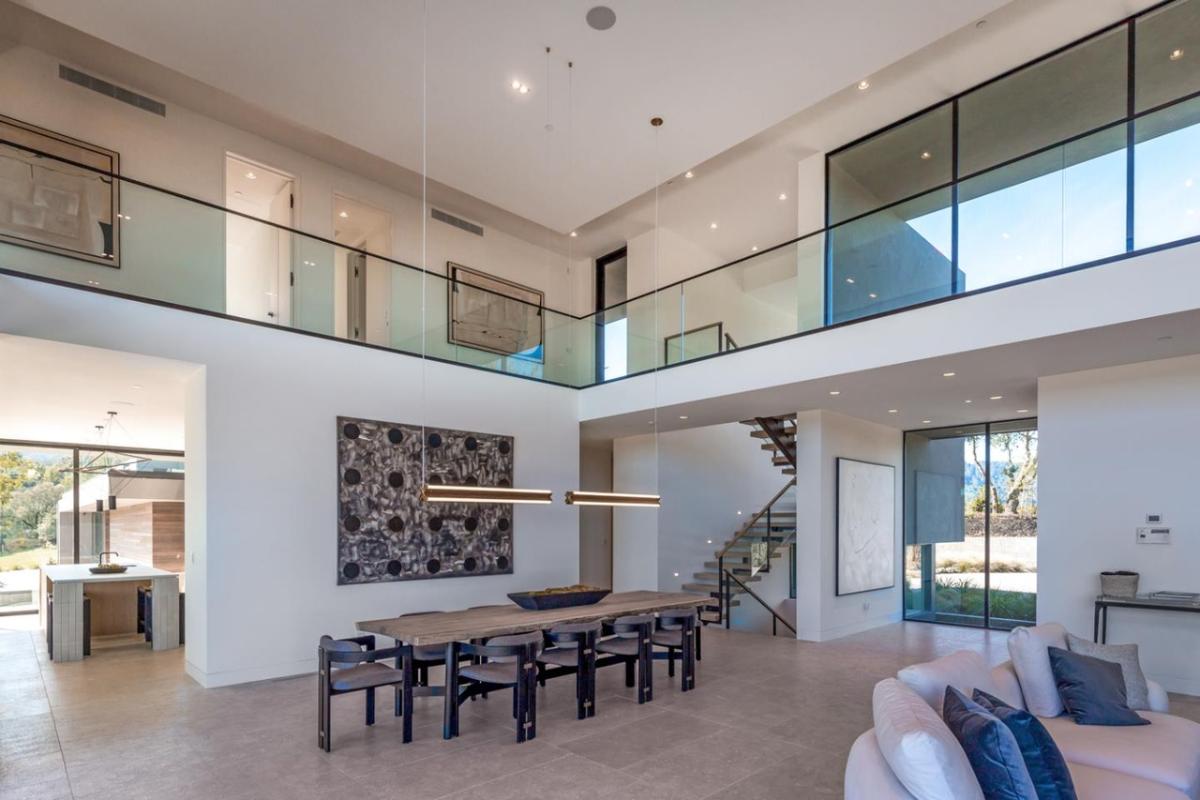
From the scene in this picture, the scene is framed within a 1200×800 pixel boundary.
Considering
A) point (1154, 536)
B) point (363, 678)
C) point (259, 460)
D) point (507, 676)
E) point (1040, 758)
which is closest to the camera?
point (1040, 758)

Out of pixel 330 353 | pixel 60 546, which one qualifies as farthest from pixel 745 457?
pixel 60 546

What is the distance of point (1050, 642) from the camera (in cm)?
407

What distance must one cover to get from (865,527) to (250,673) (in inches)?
303

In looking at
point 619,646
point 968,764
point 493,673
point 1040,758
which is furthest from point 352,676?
point 1040,758

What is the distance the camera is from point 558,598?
20.3 ft

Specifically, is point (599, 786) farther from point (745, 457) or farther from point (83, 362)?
point (745, 457)

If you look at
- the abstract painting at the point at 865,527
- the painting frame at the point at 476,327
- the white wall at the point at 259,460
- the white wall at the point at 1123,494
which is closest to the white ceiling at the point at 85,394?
the white wall at the point at 259,460

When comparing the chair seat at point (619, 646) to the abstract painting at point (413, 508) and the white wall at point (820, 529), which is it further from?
the white wall at point (820, 529)

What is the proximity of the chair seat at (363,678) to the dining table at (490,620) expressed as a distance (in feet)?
0.78

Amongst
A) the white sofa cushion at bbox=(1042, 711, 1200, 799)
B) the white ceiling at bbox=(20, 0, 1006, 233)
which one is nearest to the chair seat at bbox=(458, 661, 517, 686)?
the white sofa cushion at bbox=(1042, 711, 1200, 799)

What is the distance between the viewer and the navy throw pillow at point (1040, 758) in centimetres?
253

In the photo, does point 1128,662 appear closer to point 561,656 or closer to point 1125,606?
point 1125,606

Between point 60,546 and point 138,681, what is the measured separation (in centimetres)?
595

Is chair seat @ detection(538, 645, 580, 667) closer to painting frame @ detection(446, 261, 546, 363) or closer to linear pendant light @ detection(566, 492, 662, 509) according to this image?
linear pendant light @ detection(566, 492, 662, 509)
